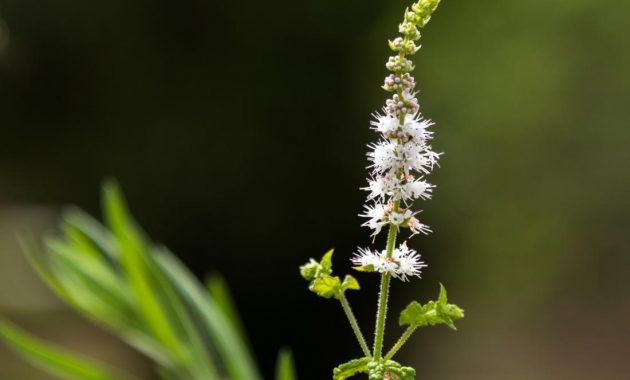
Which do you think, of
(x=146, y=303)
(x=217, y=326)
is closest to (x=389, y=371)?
(x=146, y=303)

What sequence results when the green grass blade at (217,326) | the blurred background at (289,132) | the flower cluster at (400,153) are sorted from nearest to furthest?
the flower cluster at (400,153)
the green grass blade at (217,326)
the blurred background at (289,132)

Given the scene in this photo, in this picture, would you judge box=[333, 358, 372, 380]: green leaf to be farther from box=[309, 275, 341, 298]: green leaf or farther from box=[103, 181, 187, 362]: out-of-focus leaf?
box=[103, 181, 187, 362]: out-of-focus leaf

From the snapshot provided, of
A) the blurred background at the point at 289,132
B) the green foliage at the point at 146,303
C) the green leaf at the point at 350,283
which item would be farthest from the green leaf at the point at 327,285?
the blurred background at the point at 289,132

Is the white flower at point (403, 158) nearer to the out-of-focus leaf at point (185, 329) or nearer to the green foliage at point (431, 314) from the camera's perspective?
the green foliage at point (431, 314)

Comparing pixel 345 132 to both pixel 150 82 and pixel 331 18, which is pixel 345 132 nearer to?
pixel 331 18

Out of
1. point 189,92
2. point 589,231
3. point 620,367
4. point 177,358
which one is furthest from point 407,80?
point 620,367

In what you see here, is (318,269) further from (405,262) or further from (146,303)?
(146,303)

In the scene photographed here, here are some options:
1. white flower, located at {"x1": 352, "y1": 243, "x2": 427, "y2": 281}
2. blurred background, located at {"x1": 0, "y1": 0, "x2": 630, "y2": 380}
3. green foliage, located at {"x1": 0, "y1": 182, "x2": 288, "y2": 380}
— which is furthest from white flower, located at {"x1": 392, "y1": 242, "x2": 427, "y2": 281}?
blurred background, located at {"x1": 0, "y1": 0, "x2": 630, "y2": 380}
